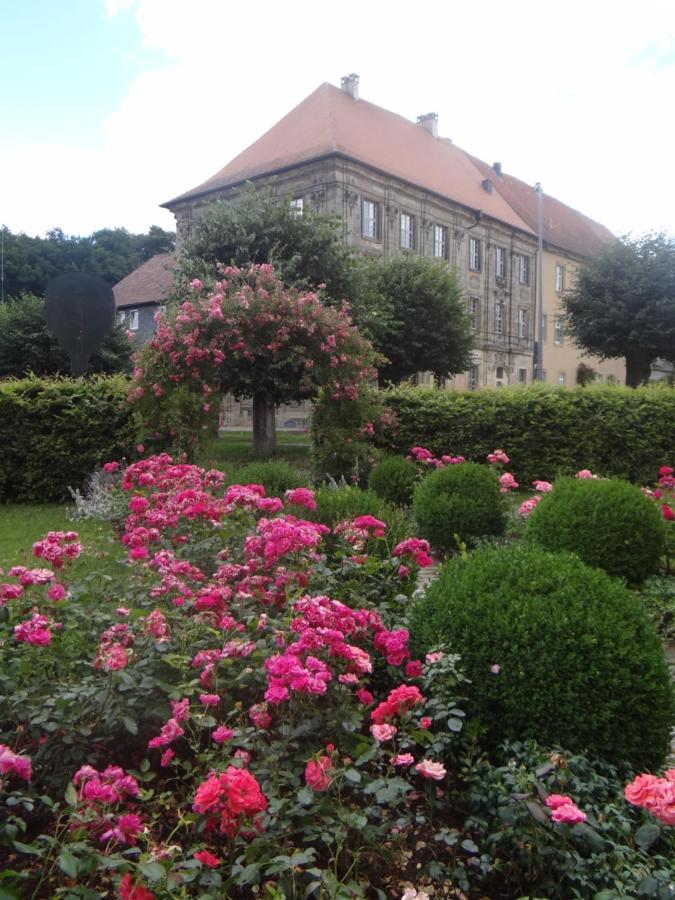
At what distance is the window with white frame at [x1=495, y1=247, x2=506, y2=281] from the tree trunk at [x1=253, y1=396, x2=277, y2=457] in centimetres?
3081

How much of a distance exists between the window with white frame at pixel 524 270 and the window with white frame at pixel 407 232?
37.2 feet

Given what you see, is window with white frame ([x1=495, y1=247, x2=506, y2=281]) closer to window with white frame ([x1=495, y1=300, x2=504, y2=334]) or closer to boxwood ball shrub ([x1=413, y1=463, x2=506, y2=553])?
window with white frame ([x1=495, y1=300, x2=504, y2=334])

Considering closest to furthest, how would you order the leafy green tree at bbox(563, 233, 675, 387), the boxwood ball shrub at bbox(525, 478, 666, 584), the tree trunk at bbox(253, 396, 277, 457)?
1. the boxwood ball shrub at bbox(525, 478, 666, 584)
2. the tree trunk at bbox(253, 396, 277, 457)
3. the leafy green tree at bbox(563, 233, 675, 387)

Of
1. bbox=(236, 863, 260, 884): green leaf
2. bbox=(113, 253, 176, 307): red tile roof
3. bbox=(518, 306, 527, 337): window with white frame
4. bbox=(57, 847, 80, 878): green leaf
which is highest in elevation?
bbox=(113, 253, 176, 307): red tile roof

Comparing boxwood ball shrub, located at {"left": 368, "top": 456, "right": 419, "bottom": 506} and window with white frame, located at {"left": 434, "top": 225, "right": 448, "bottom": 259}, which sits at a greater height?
window with white frame, located at {"left": 434, "top": 225, "right": 448, "bottom": 259}

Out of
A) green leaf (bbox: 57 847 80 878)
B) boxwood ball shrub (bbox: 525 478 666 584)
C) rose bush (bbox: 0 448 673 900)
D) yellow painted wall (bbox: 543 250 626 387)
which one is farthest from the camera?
yellow painted wall (bbox: 543 250 626 387)

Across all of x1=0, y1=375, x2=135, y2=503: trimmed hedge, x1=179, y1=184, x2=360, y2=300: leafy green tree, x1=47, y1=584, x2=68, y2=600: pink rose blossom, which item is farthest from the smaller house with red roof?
x1=47, y1=584, x2=68, y2=600: pink rose blossom

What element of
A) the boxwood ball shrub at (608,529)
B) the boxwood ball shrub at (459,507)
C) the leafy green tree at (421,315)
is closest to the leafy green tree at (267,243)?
the leafy green tree at (421,315)

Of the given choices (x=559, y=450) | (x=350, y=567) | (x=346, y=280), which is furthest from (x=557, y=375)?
(x=350, y=567)

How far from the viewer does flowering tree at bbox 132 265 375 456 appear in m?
10.2

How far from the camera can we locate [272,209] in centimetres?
1861

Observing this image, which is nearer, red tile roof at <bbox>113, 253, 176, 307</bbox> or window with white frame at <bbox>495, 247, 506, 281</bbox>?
red tile roof at <bbox>113, 253, 176, 307</bbox>

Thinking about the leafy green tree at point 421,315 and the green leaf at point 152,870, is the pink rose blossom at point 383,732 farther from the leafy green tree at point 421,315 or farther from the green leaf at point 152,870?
the leafy green tree at point 421,315

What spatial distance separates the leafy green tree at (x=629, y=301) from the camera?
95.1ft
